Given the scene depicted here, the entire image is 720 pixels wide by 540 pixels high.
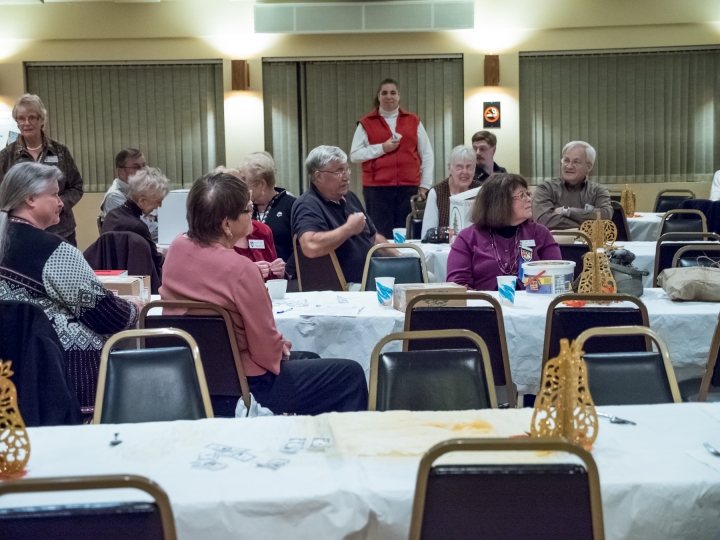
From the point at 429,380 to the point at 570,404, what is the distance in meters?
0.69

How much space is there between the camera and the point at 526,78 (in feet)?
34.4

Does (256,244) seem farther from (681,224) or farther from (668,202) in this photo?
(668,202)

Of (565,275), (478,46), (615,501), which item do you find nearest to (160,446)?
(615,501)

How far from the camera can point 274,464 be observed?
193 centimetres

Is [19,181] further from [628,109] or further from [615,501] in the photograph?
[628,109]

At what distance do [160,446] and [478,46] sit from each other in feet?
29.3

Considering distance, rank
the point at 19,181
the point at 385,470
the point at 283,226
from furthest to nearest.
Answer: the point at 283,226
the point at 19,181
the point at 385,470

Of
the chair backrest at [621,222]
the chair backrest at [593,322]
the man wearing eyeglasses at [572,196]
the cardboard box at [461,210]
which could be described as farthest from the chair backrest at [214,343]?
the chair backrest at [621,222]

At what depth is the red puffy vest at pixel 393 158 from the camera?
8703mm

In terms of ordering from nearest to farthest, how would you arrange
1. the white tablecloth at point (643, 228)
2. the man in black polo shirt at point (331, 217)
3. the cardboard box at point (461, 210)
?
the man in black polo shirt at point (331, 217) → the cardboard box at point (461, 210) → the white tablecloth at point (643, 228)

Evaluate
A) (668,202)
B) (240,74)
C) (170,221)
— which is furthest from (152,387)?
(240,74)

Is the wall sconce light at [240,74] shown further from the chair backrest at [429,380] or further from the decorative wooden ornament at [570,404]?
the decorative wooden ornament at [570,404]

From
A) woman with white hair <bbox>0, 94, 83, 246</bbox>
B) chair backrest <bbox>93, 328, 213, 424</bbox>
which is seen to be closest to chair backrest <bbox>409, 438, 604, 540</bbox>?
chair backrest <bbox>93, 328, 213, 424</bbox>

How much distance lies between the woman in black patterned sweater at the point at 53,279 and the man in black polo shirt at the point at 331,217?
1.67 meters
